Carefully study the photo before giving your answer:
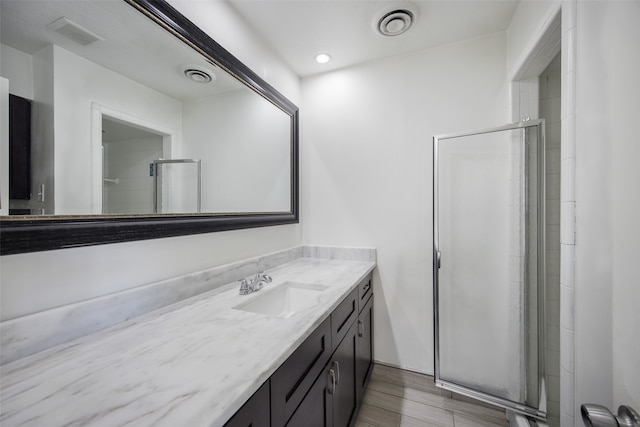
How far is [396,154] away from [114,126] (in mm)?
1736

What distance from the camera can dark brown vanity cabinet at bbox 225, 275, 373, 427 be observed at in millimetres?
744

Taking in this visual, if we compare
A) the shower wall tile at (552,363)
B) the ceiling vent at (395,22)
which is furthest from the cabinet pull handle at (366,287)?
the ceiling vent at (395,22)

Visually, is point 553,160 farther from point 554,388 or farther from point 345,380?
point 345,380

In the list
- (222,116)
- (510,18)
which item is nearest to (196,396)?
(222,116)

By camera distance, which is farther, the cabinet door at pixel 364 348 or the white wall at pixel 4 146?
the cabinet door at pixel 364 348

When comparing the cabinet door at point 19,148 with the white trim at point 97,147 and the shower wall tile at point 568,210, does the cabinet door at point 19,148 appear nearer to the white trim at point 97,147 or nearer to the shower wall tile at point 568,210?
the white trim at point 97,147

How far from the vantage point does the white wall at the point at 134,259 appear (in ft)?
2.34

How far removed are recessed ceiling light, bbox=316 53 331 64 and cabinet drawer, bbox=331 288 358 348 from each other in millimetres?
1768

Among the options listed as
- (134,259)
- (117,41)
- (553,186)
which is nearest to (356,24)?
(117,41)

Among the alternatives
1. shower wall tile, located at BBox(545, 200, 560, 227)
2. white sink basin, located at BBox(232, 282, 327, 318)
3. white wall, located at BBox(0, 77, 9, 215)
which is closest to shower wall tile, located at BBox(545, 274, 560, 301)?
shower wall tile, located at BBox(545, 200, 560, 227)

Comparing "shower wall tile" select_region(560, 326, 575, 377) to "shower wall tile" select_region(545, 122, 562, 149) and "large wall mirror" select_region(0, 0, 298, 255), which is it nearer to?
"shower wall tile" select_region(545, 122, 562, 149)

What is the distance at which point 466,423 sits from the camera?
4.89 ft

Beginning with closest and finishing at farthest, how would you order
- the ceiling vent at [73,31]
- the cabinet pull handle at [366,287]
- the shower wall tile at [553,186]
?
1. the ceiling vent at [73,31]
2. the shower wall tile at [553,186]
3. the cabinet pull handle at [366,287]

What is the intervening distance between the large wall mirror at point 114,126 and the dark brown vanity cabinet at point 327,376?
75 centimetres
